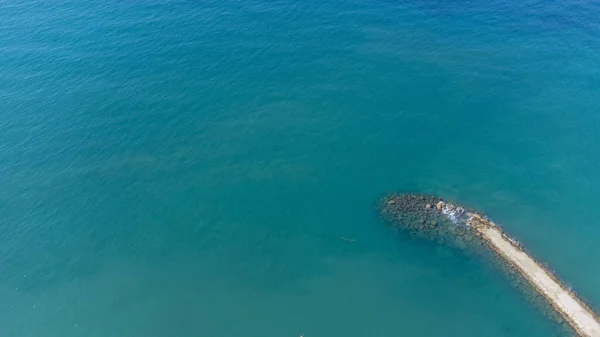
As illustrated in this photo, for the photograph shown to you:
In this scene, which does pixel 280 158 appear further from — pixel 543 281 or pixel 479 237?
pixel 543 281

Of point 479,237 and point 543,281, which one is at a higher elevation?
point 479,237

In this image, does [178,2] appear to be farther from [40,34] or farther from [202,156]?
[202,156]

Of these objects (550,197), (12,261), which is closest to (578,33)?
(550,197)

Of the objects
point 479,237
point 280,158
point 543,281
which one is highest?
point 280,158

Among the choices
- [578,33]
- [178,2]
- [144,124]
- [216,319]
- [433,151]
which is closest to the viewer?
[216,319]

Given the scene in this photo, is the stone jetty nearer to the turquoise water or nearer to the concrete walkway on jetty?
the concrete walkway on jetty

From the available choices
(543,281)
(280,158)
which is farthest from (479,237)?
(280,158)
